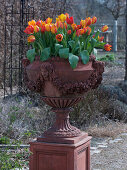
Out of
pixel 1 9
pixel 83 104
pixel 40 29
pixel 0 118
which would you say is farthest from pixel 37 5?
pixel 40 29

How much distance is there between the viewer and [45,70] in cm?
336

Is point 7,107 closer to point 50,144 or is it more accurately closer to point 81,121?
point 81,121

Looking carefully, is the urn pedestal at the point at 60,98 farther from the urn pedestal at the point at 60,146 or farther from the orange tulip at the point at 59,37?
the orange tulip at the point at 59,37

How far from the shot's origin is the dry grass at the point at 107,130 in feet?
19.6

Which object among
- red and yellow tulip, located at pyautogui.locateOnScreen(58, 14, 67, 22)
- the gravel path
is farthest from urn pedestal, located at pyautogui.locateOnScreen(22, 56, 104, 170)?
the gravel path

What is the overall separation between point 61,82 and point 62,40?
42 centimetres

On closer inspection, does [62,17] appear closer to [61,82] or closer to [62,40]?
[62,40]

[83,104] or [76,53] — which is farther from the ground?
[76,53]

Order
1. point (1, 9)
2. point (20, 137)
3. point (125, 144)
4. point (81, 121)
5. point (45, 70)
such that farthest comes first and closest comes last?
point (1, 9) → point (81, 121) → point (125, 144) → point (20, 137) → point (45, 70)

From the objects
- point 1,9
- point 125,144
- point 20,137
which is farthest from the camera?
point 1,9

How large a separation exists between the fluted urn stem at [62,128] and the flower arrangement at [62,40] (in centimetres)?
55

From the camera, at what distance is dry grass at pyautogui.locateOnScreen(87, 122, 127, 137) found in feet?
19.6

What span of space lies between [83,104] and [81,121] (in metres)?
0.32

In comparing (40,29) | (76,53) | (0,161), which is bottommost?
(0,161)
